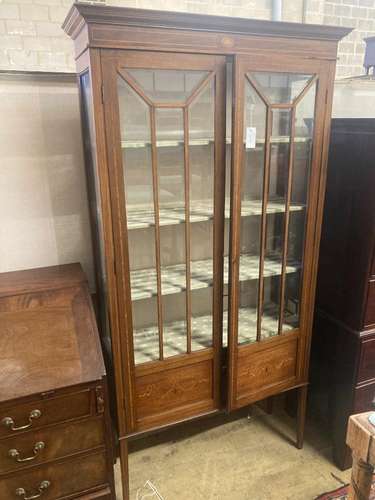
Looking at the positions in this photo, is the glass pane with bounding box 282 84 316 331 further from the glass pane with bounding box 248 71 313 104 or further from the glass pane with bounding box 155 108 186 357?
the glass pane with bounding box 155 108 186 357

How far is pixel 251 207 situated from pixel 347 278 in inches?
22.9

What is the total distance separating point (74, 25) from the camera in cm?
136

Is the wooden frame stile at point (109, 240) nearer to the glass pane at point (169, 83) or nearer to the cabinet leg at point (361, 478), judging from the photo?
the glass pane at point (169, 83)

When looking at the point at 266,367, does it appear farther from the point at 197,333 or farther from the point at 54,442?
the point at 54,442

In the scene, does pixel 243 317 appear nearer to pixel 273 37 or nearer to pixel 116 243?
pixel 116 243

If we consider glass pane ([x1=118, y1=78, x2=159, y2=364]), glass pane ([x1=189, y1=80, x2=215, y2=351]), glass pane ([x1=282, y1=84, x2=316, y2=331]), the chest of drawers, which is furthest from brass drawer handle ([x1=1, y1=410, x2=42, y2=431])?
glass pane ([x1=282, y1=84, x2=316, y2=331])

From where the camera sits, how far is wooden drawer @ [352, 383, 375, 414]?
6.14 feet

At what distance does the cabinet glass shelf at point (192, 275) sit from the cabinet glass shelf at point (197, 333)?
0.60 ft

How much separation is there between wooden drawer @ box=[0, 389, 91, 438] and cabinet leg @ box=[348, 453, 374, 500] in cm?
86

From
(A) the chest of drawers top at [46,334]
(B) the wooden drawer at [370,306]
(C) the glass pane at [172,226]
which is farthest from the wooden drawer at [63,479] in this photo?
(B) the wooden drawer at [370,306]

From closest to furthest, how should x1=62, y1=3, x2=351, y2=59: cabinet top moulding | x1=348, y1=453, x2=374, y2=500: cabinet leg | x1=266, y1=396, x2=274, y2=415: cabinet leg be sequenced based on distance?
x1=348, y1=453, x2=374, y2=500: cabinet leg, x1=62, y1=3, x2=351, y2=59: cabinet top moulding, x1=266, y1=396, x2=274, y2=415: cabinet leg

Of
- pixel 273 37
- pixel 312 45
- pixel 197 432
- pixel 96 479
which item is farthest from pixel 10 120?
pixel 197 432

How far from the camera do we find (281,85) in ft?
5.22

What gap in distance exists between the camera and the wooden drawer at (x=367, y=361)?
1.81 meters
